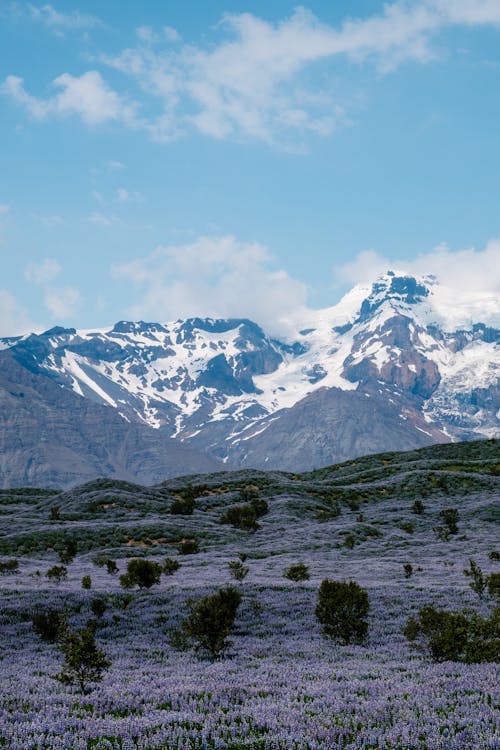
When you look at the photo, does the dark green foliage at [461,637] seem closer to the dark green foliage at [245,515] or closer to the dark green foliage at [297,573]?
the dark green foliage at [297,573]

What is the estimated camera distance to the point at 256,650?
738 inches

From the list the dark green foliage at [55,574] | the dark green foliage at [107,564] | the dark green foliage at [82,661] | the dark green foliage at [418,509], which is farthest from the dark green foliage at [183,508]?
the dark green foliage at [82,661]

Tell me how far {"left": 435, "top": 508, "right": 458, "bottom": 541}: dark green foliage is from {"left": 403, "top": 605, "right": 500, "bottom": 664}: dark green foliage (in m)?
33.9

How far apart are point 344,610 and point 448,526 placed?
1397 inches

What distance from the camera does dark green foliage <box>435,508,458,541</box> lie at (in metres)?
49.7

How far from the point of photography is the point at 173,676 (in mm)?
14516

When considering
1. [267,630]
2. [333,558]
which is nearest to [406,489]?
[333,558]

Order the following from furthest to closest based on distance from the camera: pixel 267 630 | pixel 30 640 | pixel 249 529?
pixel 249 529, pixel 267 630, pixel 30 640

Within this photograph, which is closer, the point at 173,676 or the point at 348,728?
the point at 348,728

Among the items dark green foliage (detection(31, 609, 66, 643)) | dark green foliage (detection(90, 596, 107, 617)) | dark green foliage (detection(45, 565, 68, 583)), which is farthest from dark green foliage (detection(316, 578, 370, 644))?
dark green foliage (detection(45, 565, 68, 583))

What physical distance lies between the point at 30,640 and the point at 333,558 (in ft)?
85.8

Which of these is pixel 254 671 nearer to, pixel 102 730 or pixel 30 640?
pixel 102 730

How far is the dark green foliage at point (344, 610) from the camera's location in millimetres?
19875

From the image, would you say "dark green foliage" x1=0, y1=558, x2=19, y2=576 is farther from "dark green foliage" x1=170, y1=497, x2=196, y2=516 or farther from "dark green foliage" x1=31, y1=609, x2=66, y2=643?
"dark green foliage" x1=170, y1=497, x2=196, y2=516
